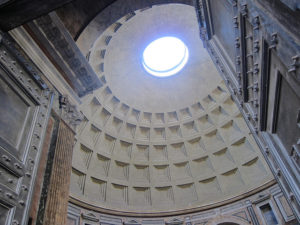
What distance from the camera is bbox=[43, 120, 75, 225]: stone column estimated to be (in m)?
4.97

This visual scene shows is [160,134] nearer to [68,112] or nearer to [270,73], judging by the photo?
[68,112]

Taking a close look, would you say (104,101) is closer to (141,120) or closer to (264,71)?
(141,120)

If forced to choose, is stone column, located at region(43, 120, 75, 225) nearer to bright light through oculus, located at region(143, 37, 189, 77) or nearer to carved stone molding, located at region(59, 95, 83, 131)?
carved stone molding, located at region(59, 95, 83, 131)

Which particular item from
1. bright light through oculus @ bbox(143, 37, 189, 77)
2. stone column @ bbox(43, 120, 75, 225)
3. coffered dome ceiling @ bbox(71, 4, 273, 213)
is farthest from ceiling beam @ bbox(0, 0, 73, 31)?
bright light through oculus @ bbox(143, 37, 189, 77)

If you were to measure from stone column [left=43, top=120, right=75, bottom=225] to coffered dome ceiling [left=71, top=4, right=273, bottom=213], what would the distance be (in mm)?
7592

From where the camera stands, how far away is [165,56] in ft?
63.5

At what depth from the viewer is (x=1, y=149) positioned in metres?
4.13

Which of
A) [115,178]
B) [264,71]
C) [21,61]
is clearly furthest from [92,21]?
[115,178]

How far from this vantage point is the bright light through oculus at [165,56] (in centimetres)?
1786

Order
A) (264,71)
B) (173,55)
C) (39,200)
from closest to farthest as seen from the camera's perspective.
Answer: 1. (264,71)
2. (39,200)
3. (173,55)

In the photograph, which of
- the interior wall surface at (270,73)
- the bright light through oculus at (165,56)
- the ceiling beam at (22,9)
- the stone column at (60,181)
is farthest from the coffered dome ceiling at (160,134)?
the interior wall surface at (270,73)

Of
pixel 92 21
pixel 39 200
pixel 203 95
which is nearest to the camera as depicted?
pixel 39 200

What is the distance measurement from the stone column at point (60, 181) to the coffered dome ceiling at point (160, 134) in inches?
299

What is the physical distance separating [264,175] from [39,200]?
1278 cm
